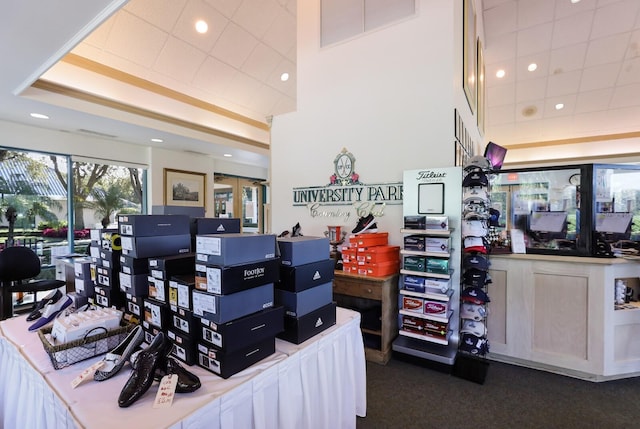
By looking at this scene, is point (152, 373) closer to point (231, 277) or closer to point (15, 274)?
point (231, 277)

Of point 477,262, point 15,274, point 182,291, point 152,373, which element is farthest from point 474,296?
point 15,274

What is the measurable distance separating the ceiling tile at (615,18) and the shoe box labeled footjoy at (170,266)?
660cm

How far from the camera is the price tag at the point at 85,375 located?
1.07 metres

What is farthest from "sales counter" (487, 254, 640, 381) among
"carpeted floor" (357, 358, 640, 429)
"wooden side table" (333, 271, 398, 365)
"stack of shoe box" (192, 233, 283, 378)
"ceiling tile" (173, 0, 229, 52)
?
"ceiling tile" (173, 0, 229, 52)

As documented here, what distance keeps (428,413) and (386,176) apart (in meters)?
2.25

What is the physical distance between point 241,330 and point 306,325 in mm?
402

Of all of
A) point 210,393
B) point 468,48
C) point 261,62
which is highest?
point 261,62

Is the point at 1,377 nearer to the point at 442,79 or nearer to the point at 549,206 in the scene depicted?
the point at 442,79

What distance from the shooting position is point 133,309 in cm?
150

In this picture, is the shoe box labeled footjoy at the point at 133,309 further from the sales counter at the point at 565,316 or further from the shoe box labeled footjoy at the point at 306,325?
the sales counter at the point at 565,316

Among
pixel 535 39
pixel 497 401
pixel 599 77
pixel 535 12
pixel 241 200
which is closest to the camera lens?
pixel 497 401

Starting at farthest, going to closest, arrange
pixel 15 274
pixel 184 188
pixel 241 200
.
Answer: pixel 241 200
pixel 184 188
pixel 15 274

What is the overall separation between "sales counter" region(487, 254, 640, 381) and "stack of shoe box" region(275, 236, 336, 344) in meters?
2.19

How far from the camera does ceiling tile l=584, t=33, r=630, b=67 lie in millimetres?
4906
